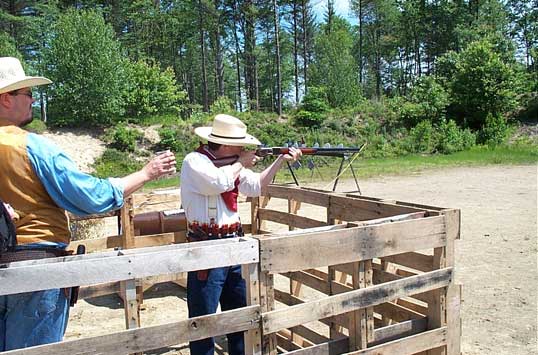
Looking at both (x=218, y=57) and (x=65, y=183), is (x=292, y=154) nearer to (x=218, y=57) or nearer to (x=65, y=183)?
(x=65, y=183)

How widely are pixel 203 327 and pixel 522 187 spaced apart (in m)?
14.9

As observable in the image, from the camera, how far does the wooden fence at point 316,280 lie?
2451 millimetres

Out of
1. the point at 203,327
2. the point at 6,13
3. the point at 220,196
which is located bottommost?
the point at 203,327

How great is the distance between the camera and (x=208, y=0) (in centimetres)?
4275

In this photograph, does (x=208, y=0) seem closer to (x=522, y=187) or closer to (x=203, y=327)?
(x=522, y=187)

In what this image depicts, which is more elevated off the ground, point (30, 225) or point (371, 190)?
point (30, 225)

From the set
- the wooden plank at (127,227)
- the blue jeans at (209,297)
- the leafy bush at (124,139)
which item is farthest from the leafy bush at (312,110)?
the blue jeans at (209,297)

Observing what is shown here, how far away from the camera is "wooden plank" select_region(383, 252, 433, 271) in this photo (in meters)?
3.73

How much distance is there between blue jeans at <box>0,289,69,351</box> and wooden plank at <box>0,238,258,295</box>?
0.15m

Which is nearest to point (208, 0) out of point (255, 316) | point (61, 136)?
point (61, 136)

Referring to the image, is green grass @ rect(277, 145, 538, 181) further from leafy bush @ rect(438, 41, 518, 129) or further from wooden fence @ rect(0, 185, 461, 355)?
wooden fence @ rect(0, 185, 461, 355)

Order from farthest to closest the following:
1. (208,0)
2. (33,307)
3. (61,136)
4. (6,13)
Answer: (208,0) < (6,13) < (61,136) < (33,307)

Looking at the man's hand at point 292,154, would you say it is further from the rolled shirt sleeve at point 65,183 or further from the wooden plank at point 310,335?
the rolled shirt sleeve at point 65,183

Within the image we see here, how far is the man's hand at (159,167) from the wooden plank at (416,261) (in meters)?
2.06
